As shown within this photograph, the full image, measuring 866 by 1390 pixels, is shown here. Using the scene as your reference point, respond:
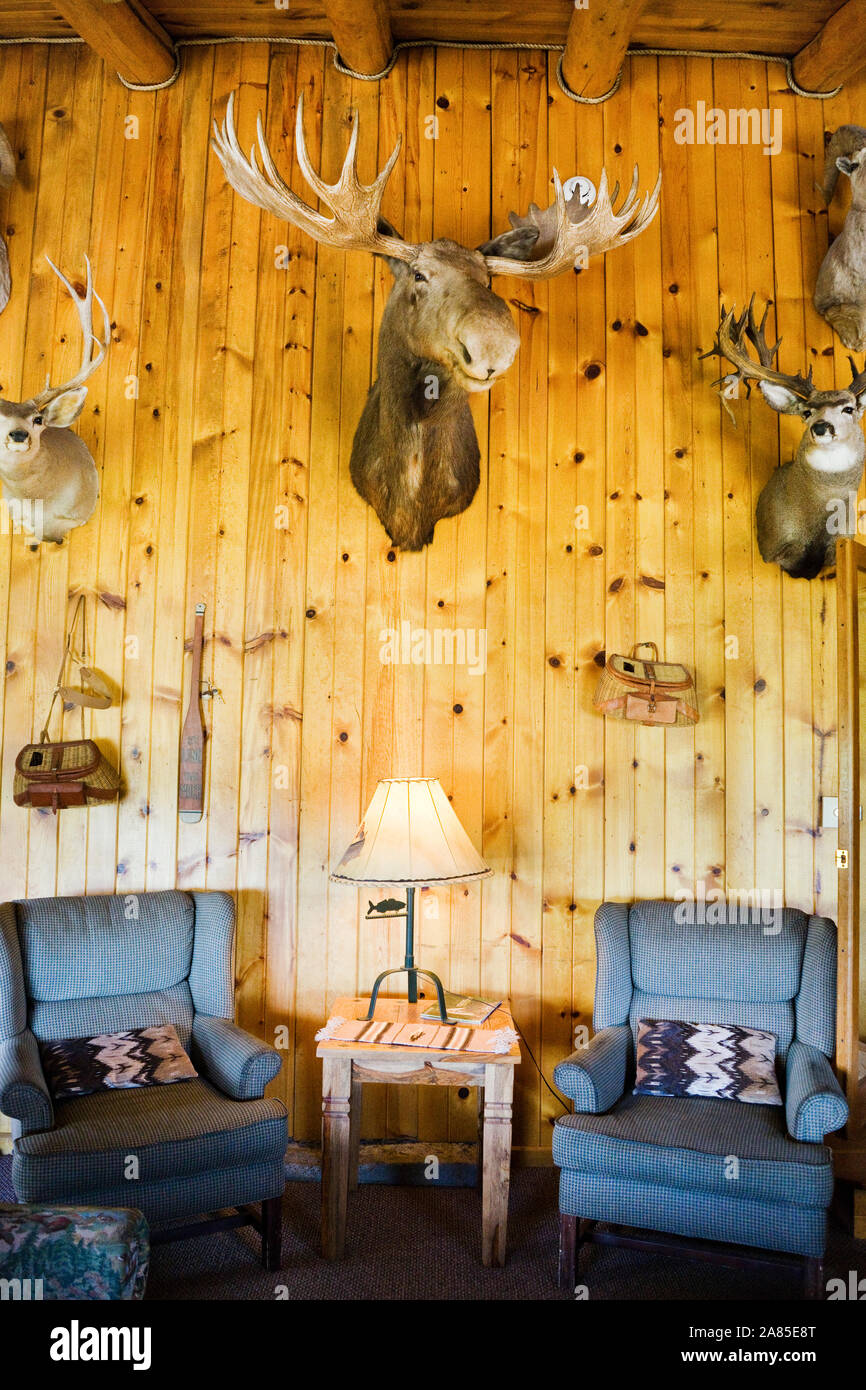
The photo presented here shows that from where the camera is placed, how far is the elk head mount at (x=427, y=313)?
8.80ft

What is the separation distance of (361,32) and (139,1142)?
331 centimetres

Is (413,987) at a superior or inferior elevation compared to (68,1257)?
superior

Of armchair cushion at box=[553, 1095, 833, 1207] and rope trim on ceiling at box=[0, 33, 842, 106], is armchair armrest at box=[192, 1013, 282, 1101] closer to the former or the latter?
armchair cushion at box=[553, 1095, 833, 1207]

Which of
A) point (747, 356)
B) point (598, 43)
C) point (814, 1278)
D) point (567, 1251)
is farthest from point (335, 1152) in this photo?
point (598, 43)

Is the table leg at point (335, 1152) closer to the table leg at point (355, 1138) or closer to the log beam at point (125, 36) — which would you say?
the table leg at point (355, 1138)

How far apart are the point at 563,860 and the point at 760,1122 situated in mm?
973

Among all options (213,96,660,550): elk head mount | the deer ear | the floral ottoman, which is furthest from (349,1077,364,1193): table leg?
the deer ear

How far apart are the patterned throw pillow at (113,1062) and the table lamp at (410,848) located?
56 cm

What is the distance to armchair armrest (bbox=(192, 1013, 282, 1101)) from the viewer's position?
8.30 ft

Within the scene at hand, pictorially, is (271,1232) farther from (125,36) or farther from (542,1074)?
(125,36)

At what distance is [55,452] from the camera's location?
2.96m

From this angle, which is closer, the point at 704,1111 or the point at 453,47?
the point at 704,1111

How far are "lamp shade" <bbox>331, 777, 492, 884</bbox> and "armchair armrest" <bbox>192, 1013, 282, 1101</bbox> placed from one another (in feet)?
1.63
